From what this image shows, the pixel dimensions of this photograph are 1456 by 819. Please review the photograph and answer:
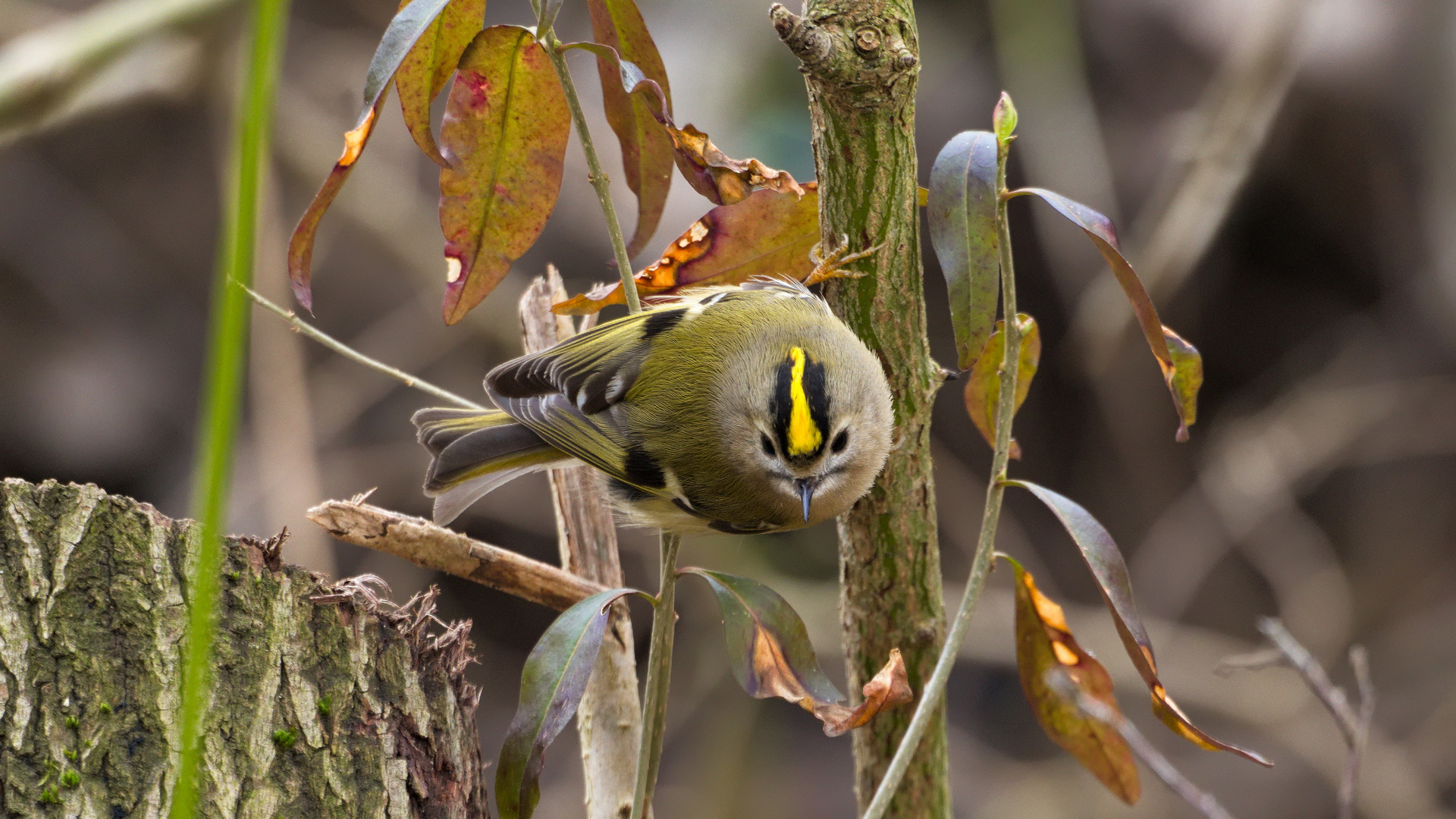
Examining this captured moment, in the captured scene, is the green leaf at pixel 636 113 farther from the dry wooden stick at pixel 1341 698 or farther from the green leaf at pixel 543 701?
the dry wooden stick at pixel 1341 698

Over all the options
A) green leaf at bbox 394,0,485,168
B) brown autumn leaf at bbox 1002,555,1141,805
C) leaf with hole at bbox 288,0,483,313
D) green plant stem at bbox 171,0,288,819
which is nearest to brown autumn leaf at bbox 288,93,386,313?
leaf with hole at bbox 288,0,483,313

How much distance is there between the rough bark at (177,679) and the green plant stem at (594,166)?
493 millimetres

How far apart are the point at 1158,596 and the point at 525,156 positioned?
3.44 m

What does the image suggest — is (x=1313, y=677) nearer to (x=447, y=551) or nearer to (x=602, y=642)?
(x=602, y=642)

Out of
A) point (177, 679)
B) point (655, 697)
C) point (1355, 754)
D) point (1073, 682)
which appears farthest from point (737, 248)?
point (1355, 754)

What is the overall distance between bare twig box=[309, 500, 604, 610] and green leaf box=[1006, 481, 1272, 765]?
700 millimetres

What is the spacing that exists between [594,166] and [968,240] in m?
0.49

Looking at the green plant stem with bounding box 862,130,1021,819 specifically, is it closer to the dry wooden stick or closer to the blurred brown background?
the dry wooden stick

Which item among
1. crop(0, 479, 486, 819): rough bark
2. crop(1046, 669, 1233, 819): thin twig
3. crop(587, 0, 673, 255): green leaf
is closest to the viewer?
crop(0, 479, 486, 819): rough bark

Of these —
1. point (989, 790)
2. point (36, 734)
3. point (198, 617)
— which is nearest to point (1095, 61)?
point (989, 790)

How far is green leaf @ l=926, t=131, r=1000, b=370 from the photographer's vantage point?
49.8 inches

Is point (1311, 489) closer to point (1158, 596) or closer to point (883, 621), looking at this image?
point (1158, 596)

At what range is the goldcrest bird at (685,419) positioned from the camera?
5.78ft

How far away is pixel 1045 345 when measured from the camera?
429cm
